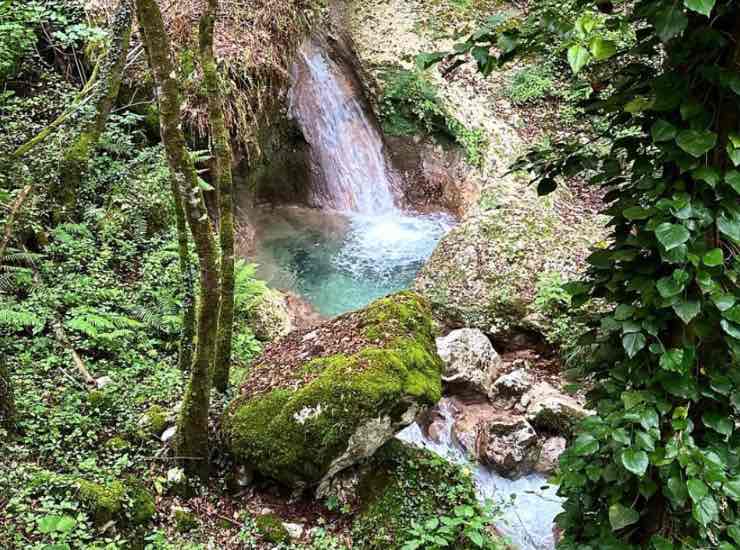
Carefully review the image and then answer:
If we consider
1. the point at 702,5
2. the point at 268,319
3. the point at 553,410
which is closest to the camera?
the point at 702,5

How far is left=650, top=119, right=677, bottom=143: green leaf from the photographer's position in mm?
1741

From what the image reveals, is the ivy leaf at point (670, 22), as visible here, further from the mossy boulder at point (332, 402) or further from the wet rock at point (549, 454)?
the wet rock at point (549, 454)

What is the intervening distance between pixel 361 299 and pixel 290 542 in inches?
167

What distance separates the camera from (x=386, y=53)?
34.8 feet

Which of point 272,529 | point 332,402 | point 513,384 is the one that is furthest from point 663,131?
point 513,384

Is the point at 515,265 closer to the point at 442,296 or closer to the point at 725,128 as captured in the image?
the point at 442,296

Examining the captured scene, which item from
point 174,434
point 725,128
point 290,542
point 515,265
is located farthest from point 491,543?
point 515,265

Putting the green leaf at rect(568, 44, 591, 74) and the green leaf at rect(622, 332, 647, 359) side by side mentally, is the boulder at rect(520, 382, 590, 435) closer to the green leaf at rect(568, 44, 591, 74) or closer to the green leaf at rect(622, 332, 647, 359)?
the green leaf at rect(622, 332, 647, 359)

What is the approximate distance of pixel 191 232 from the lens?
10.6ft

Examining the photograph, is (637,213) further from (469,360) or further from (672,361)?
(469,360)

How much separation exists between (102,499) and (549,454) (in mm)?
3747

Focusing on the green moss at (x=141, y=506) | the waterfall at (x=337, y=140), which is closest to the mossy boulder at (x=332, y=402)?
the green moss at (x=141, y=506)

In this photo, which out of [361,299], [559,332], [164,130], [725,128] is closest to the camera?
[725,128]

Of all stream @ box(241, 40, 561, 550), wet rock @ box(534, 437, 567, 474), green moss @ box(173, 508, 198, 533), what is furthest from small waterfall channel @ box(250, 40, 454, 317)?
green moss @ box(173, 508, 198, 533)
